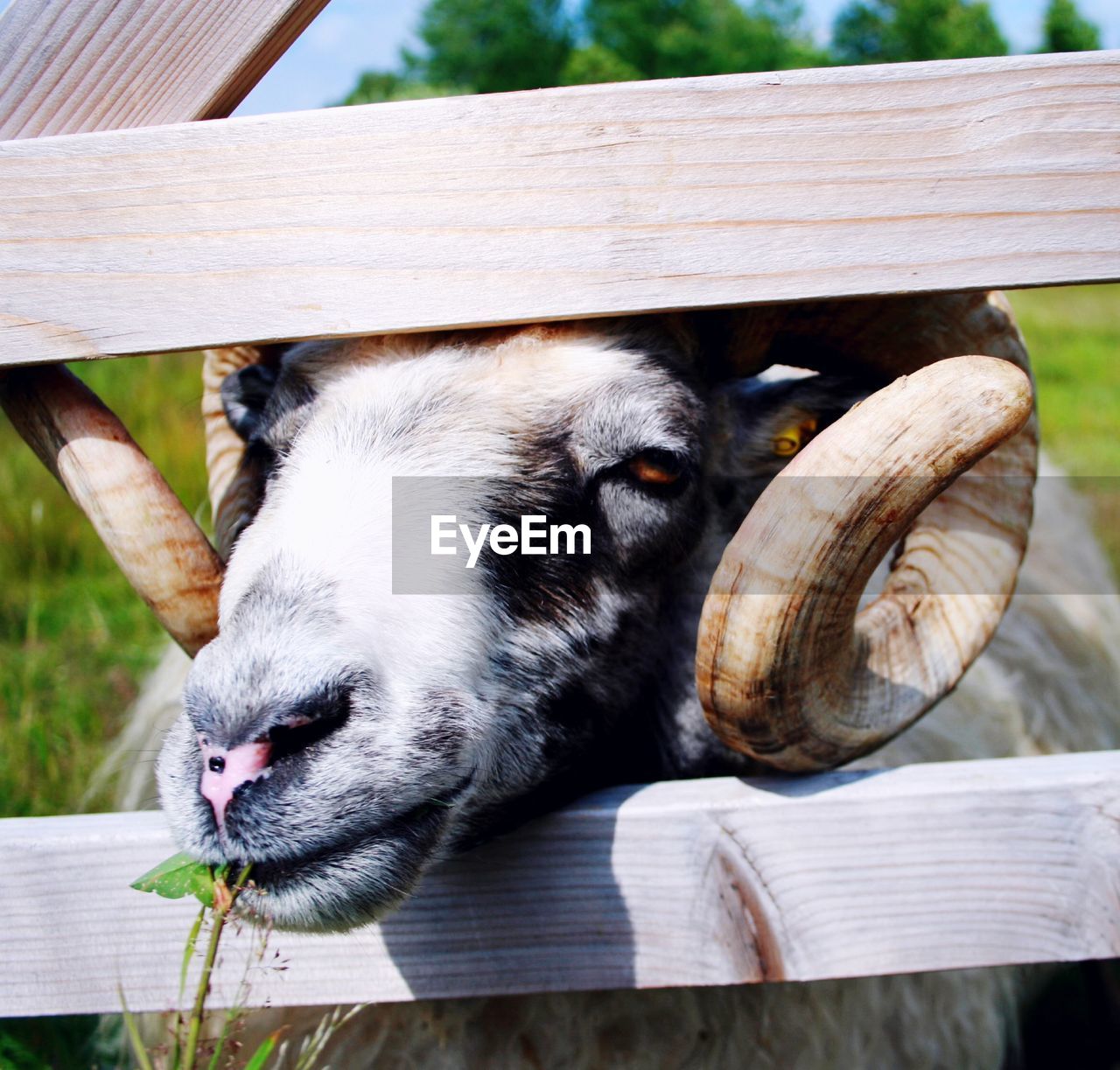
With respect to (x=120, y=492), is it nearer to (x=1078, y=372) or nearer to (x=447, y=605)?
(x=447, y=605)

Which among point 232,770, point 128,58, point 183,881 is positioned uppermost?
point 128,58

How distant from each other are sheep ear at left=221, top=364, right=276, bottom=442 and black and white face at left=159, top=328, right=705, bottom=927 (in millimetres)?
206

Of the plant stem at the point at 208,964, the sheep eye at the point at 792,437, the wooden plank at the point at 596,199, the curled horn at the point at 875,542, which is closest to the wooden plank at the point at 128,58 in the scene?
the wooden plank at the point at 596,199

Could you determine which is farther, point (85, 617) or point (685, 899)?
point (85, 617)

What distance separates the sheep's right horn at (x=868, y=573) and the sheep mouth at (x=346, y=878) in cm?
55

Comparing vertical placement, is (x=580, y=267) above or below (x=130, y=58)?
below

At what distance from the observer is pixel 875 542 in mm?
1608

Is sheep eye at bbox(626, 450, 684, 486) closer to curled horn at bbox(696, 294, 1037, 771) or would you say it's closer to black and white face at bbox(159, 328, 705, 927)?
black and white face at bbox(159, 328, 705, 927)

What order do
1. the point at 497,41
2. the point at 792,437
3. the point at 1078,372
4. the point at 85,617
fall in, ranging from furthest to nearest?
1. the point at 497,41
2. the point at 1078,372
3. the point at 85,617
4. the point at 792,437

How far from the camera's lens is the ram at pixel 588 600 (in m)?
1.48

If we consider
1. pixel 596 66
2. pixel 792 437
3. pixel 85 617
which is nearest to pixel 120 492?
pixel 792 437

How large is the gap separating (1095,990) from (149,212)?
143 inches

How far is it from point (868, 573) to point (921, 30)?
201 ft

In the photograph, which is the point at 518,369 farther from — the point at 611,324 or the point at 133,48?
the point at 133,48
